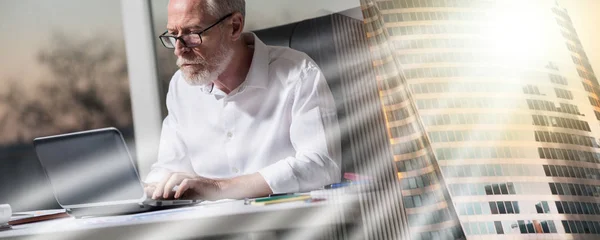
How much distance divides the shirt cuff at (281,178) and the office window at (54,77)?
60cm

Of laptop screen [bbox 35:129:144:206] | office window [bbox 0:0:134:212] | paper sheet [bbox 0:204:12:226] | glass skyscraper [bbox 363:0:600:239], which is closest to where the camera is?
laptop screen [bbox 35:129:144:206]

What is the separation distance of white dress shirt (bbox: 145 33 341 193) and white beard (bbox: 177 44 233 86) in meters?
0.03

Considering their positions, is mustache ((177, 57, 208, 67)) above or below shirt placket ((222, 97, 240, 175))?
above

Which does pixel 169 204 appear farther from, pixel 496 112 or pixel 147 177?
pixel 496 112

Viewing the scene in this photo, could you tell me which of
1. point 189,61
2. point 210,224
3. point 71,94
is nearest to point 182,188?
point 210,224

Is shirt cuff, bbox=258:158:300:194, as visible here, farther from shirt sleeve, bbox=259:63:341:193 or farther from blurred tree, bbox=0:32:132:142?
blurred tree, bbox=0:32:132:142

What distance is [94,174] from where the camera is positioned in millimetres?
741

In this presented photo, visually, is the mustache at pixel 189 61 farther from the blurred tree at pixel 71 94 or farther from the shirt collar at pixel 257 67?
the blurred tree at pixel 71 94

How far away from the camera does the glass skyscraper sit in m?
1.75

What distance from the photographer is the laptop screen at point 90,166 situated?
0.67 meters

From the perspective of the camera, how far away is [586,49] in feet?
7.63

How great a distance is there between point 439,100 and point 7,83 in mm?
3349

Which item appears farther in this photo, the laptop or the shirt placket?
the shirt placket

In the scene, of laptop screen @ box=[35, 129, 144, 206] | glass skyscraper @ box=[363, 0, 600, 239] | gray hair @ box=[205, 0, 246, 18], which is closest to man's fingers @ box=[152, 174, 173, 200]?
laptop screen @ box=[35, 129, 144, 206]
